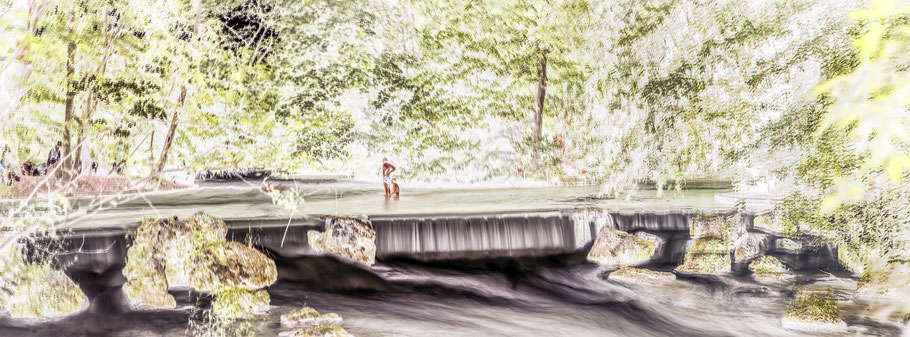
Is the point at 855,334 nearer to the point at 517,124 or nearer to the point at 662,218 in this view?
the point at 662,218

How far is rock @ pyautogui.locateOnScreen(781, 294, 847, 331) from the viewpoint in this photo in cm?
715

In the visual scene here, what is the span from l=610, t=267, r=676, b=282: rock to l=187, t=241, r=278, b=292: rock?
4972 millimetres

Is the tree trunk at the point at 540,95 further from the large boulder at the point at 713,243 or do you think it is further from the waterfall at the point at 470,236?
the large boulder at the point at 713,243

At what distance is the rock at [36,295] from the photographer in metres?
7.34

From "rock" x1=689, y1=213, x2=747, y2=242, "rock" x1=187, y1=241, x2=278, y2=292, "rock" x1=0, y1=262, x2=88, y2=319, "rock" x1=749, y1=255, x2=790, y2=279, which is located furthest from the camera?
"rock" x1=689, y1=213, x2=747, y2=242

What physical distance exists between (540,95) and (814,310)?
8.88 metres

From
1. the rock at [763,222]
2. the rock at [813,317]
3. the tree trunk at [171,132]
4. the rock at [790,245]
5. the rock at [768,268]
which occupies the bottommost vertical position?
the rock at [813,317]

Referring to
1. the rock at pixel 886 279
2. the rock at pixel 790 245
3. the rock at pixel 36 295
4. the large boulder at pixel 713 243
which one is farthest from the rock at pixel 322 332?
the rock at pixel 790 245

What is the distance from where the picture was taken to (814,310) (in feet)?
24.5

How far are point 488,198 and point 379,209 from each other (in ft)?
9.76

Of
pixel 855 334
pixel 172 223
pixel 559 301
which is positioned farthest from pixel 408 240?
pixel 855 334

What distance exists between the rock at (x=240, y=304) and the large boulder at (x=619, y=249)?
5377mm

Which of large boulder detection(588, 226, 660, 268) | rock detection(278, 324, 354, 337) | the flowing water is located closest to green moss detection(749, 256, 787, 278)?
the flowing water

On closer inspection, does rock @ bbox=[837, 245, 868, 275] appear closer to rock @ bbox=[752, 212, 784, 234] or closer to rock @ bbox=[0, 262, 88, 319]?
rock @ bbox=[752, 212, 784, 234]
